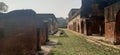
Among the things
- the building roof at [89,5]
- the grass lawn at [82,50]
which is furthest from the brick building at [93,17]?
the grass lawn at [82,50]

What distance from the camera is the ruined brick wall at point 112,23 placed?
1615 cm

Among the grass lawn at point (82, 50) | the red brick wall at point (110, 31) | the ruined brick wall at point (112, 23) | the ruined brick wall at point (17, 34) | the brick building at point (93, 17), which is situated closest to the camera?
the ruined brick wall at point (17, 34)

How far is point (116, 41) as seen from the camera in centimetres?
1603

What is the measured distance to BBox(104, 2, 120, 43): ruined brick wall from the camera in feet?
53.0

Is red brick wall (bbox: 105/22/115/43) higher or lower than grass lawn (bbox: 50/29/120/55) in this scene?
higher

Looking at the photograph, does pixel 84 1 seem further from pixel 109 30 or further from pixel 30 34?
pixel 30 34

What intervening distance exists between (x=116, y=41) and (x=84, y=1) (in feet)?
59.7

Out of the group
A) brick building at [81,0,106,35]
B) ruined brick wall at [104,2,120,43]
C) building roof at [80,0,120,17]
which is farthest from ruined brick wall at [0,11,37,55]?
building roof at [80,0,120,17]

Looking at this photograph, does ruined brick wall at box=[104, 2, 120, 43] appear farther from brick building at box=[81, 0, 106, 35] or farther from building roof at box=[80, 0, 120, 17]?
building roof at box=[80, 0, 120, 17]

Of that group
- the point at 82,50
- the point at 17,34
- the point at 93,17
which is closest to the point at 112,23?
the point at 82,50

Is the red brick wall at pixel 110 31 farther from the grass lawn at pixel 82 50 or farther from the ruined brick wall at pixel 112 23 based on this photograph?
the grass lawn at pixel 82 50

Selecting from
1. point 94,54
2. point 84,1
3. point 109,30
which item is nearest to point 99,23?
point 84,1

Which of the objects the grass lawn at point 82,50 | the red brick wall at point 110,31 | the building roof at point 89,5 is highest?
the building roof at point 89,5

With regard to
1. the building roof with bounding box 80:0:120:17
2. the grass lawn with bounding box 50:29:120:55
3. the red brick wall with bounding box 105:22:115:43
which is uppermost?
the building roof with bounding box 80:0:120:17
